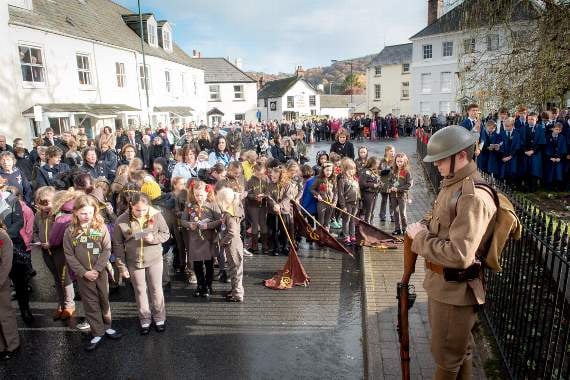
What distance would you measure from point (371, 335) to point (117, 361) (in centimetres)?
277

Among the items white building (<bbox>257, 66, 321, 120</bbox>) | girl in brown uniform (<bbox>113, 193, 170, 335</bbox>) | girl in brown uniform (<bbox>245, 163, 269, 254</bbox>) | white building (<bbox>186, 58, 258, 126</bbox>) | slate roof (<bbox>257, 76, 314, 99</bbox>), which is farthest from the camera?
slate roof (<bbox>257, 76, 314, 99</bbox>)

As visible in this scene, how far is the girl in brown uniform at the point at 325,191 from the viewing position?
7988 mm

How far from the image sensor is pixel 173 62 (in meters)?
29.7

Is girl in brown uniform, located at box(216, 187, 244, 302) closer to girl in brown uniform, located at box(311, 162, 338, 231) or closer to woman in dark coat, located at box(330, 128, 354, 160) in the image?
girl in brown uniform, located at box(311, 162, 338, 231)

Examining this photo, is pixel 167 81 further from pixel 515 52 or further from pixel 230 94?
pixel 515 52

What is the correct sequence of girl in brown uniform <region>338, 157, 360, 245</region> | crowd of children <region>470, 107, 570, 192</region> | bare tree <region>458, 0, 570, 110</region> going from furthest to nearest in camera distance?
crowd of children <region>470, 107, 570, 192</region> → bare tree <region>458, 0, 570, 110</region> → girl in brown uniform <region>338, 157, 360, 245</region>

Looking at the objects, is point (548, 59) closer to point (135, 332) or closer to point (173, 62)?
point (135, 332)

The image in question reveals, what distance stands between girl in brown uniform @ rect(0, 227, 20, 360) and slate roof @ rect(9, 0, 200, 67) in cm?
1507

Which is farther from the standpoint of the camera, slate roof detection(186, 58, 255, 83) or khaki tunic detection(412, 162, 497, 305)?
slate roof detection(186, 58, 255, 83)

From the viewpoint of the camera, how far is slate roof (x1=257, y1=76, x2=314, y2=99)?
57.3 m

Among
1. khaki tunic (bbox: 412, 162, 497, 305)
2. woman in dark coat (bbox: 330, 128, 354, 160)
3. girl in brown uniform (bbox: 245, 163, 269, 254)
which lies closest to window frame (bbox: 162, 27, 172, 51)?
woman in dark coat (bbox: 330, 128, 354, 160)

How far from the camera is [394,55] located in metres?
52.9

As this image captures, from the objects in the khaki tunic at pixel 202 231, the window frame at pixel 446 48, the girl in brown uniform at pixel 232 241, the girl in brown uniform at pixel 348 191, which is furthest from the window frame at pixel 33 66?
the window frame at pixel 446 48

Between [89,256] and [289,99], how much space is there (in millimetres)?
54450
